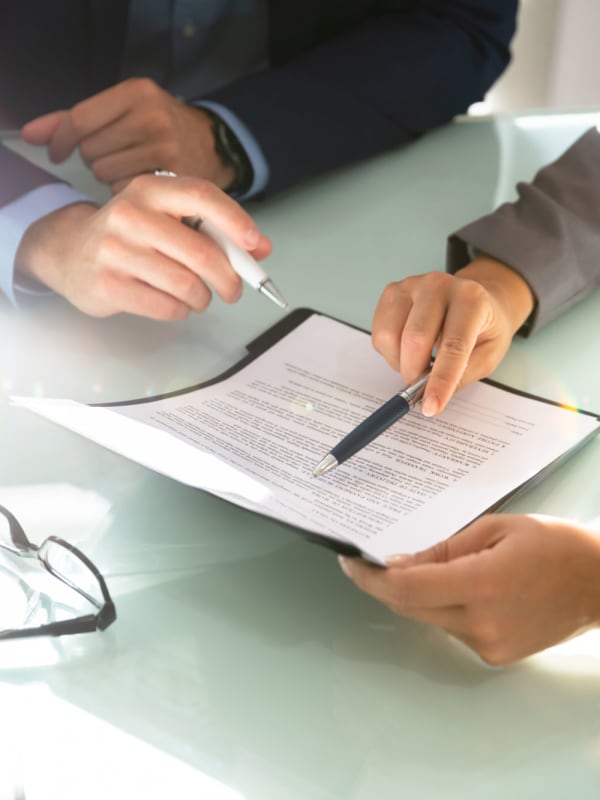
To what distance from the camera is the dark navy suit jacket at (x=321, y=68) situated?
1.20 metres

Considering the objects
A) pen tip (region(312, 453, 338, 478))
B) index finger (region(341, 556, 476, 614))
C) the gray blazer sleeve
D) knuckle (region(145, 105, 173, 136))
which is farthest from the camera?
knuckle (region(145, 105, 173, 136))

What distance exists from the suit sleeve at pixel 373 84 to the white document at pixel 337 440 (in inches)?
Result: 16.8

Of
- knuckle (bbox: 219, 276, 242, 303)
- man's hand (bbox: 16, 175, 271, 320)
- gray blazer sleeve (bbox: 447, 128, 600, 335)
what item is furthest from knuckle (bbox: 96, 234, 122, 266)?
gray blazer sleeve (bbox: 447, 128, 600, 335)

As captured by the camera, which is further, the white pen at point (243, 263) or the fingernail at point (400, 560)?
the white pen at point (243, 263)

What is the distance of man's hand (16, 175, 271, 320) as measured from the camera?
865 millimetres

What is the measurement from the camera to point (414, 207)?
116cm

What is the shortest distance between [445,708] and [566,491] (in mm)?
226

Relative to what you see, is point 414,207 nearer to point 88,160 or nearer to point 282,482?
point 88,160

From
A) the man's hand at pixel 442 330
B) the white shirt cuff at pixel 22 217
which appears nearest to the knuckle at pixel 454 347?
the man's hand at pixel 442 330

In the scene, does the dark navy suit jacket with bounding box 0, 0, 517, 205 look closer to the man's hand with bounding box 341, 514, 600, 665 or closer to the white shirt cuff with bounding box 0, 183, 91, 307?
the white shirt cuff with bounding box 0, 183, 91, 307

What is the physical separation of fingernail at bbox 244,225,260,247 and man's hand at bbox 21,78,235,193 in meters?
0.31

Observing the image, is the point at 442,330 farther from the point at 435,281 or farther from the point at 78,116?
the point at 78,116

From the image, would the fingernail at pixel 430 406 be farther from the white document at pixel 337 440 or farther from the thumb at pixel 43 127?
the thumb at pixel 43 127

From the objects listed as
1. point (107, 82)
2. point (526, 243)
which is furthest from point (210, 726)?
point (107, 82)
